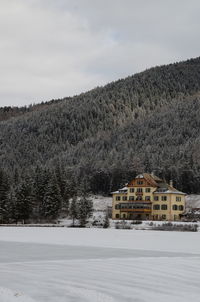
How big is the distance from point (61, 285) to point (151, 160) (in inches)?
5547

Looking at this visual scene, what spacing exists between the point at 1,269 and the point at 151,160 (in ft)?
451

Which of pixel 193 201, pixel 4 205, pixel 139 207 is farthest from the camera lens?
pixel 193 201

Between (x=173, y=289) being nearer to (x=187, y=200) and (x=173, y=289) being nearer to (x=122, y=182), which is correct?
(x=187, y=200)

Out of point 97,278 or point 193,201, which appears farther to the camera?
point 193,201

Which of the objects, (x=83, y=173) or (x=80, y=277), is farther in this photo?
(x=83, y=173)

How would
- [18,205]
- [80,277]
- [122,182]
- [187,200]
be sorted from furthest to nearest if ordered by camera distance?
[122,182]
[187,200]
[18,205]
[80,277]

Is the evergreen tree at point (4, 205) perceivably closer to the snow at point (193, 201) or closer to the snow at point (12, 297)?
the snow at point (193, 201)

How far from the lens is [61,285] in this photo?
15.6m

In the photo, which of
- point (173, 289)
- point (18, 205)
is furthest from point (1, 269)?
point (18, 205)

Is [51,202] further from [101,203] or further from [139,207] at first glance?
[101,203]

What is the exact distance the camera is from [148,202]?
93.8 meters

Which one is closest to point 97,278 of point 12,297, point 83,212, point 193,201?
point 12,297

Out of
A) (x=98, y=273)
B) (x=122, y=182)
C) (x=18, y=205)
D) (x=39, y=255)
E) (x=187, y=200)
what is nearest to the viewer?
(x=98, y=273)

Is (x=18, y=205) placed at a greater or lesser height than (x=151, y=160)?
lesser
